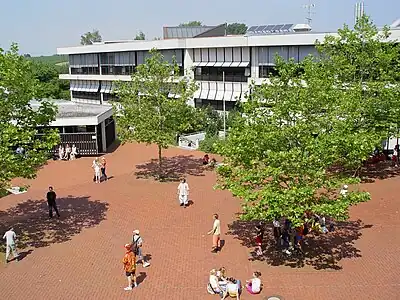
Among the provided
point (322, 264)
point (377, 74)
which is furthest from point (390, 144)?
point (322, 264)

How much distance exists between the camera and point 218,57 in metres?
45.6

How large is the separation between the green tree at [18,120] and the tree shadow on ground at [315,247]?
306 inches

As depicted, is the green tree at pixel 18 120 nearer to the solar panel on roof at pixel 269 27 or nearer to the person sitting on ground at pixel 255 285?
the person sitting on ground at pixel 255 285

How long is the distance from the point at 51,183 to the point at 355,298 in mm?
19452

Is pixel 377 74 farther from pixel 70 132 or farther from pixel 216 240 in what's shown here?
pixel 70 132

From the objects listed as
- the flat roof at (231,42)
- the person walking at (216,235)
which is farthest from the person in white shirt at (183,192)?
the flat roof at (231,42)

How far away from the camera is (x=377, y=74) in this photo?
27.0 meters

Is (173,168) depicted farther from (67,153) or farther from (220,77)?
(220,77)

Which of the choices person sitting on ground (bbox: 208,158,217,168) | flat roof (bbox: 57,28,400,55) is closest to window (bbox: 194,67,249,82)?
flat roof (bbox: 57,28,400,55)

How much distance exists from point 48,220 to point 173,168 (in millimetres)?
11107

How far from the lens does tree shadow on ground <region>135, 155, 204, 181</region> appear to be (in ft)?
93.4

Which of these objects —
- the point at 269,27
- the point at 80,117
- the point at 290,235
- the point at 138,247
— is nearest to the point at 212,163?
the point at 80,117

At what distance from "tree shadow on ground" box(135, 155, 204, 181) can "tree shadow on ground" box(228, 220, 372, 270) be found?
32.0 feet

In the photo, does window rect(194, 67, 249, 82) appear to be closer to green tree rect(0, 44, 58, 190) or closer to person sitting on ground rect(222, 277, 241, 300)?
green tree rect(0, 44, 58, 190)
